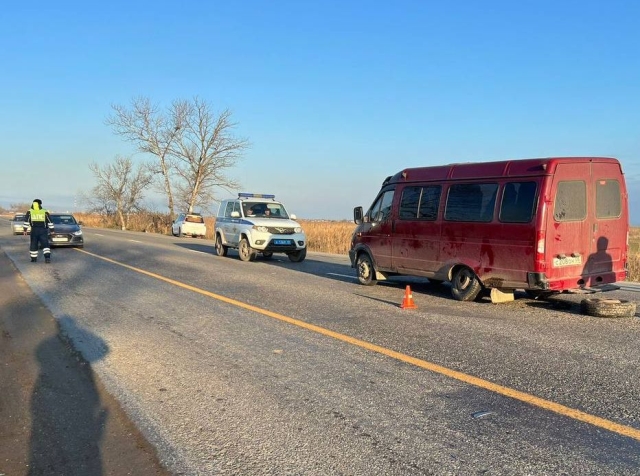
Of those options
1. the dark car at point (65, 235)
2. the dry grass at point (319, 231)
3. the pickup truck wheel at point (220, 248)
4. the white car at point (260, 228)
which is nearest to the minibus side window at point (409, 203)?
the dry grass at point (319, 231)

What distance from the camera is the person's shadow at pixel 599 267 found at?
8.68 m

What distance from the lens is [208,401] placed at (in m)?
4.70

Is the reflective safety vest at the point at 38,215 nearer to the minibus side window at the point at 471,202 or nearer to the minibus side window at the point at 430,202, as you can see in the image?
the minibus side window at the point at 430,202

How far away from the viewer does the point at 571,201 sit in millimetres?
8422

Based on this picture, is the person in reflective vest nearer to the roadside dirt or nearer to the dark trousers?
the dark trousers

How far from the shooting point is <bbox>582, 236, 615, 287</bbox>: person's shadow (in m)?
8.68

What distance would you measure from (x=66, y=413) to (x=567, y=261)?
7.04 metres

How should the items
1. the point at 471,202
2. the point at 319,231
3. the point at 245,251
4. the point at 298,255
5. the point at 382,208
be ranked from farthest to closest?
the point at 319,231
the point at 298,255
the point at 245,251
the point at 382,208
the point at 471,202

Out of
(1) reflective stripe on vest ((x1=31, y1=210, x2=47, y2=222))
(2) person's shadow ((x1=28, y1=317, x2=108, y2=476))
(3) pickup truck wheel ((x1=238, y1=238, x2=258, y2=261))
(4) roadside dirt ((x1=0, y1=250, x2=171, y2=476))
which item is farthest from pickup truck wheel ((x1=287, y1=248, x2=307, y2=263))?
(2) person's shadow ((x1=28, y1=317, x2=108, y2=476))

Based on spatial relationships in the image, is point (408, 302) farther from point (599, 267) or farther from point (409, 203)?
point (599, 267)

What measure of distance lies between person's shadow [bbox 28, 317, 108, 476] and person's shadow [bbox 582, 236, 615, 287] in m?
6.99

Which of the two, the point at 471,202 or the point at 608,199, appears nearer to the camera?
the point at 608,199

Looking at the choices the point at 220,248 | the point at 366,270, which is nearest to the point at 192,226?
the point at 220,248

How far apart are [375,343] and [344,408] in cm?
213
